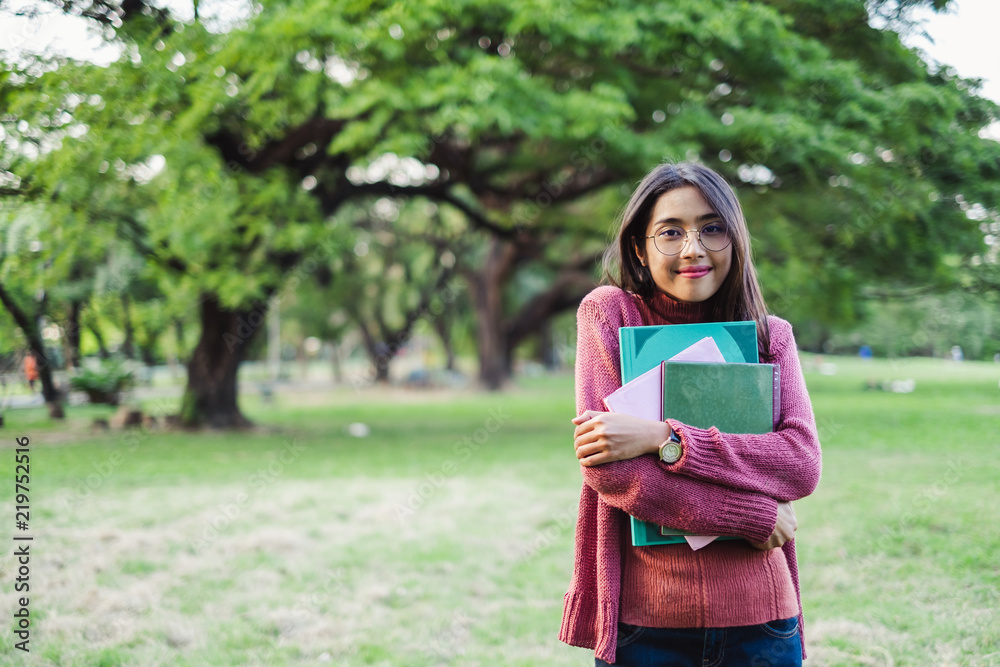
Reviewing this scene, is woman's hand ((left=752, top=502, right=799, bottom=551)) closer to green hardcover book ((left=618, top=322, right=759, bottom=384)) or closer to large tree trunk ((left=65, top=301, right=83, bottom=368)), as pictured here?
green hardcover book ((left=618, top=322, right=759, bottom=384))

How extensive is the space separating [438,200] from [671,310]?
11486mm

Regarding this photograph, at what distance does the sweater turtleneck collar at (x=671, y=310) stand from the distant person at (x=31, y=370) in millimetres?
4993

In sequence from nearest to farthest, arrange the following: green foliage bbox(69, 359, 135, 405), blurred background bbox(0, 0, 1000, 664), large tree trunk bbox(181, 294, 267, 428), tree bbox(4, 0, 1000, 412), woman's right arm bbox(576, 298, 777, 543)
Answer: woman's right arm bbox(576, 298, 777, 543) → blurred background bbox(0, 0, 1000, 664) → tree bbox(4, 0, 1000, 412) → green foliage bbox(69, 359, 135, 405) → large tree trunk bbox(181, 294, 267, 428)

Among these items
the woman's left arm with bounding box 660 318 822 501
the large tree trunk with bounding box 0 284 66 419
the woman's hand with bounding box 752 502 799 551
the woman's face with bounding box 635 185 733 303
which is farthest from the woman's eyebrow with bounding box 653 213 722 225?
the large tree trunk with bounding box 0 284 66 419

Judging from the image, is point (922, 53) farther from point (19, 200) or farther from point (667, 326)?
point (19, 200)

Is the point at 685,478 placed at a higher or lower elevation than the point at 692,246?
lower

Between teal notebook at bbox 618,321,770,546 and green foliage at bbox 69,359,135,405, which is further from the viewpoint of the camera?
green foliage at bbox 69,359,135,405

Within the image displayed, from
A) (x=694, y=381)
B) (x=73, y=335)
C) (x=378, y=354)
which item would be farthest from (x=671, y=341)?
(x=378, y=354)

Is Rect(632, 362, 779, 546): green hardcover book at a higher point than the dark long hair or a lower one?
lower

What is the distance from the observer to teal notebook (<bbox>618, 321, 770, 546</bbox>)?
1.60 m

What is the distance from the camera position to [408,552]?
17.6 ft

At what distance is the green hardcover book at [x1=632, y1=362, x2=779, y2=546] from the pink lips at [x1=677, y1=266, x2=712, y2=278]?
239 millimetres

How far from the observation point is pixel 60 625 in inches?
146

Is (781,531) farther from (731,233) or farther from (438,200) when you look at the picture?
(438,200)
